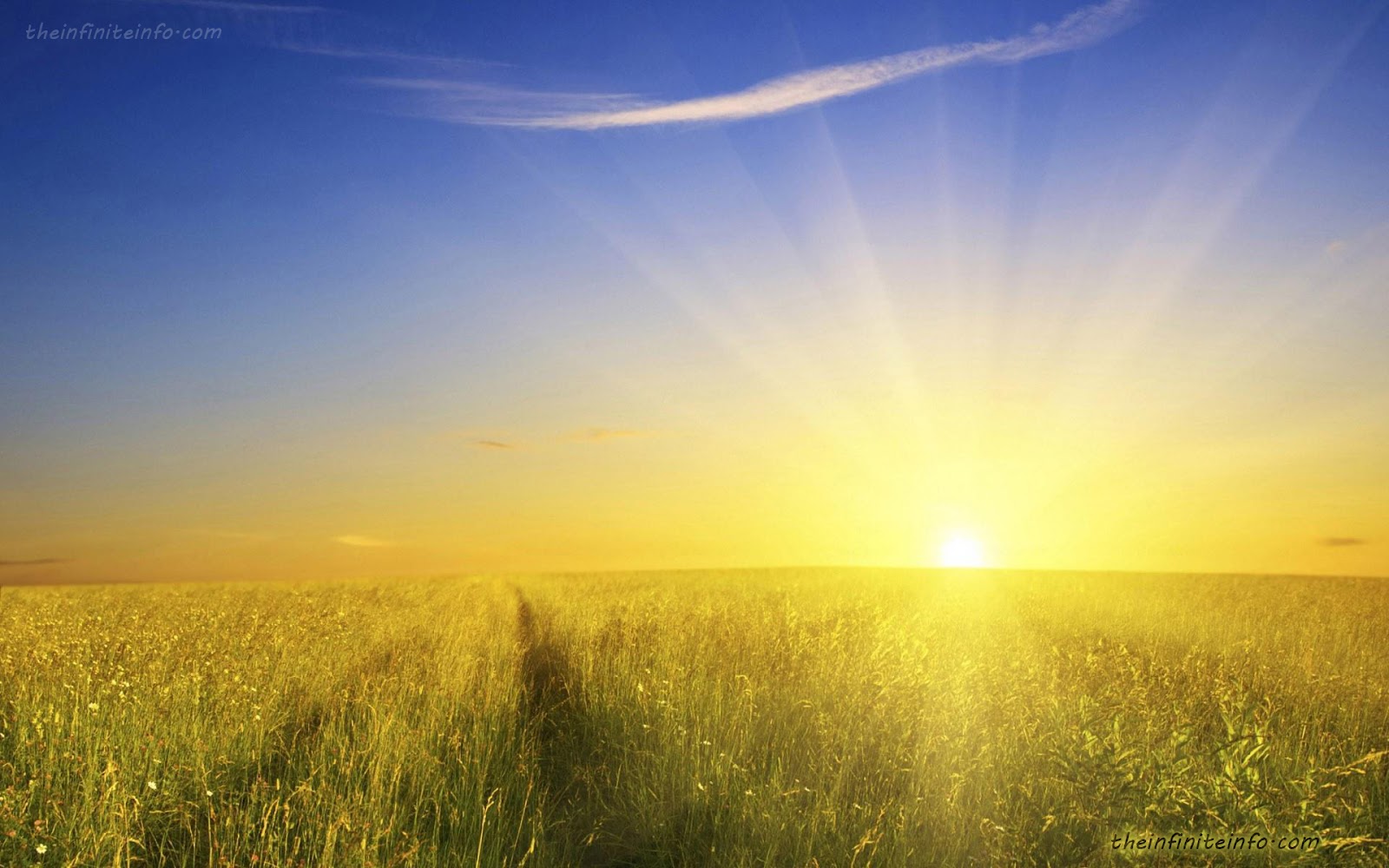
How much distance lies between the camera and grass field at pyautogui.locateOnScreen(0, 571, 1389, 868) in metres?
4.63

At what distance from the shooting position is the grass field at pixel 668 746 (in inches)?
182

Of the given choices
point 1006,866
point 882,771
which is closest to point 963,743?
point 882,771

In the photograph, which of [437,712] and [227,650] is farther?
[227,650]

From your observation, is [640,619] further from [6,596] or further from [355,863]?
[6,596]

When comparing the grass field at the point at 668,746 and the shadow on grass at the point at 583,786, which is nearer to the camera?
the grass field at the point at 668,746

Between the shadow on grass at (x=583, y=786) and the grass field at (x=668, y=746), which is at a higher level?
the grass field at (x=668, y=746)

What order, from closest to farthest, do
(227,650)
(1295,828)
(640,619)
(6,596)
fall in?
1. (1295,828)
2. (227,650)
3. (640,619)
4. (6,596)

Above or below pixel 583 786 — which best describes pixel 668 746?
above

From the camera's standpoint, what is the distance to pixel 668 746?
669 centimetres

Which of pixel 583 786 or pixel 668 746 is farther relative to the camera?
pixel 583 786

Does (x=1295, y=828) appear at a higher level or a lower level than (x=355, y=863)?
higher

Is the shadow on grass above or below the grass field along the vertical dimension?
below

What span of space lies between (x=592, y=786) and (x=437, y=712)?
5.39 feet

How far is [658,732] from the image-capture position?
23.5 ft
